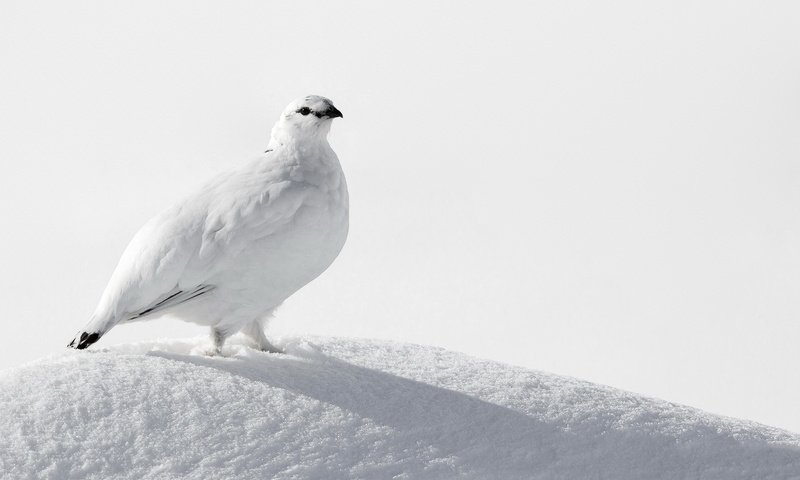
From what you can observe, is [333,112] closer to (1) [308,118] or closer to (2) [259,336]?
(1) [308,118]

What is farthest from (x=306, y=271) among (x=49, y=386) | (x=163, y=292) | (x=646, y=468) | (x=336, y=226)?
(x=646, y=468)

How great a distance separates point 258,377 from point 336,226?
0.83m

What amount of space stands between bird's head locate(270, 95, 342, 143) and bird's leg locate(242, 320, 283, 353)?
942 millimetres

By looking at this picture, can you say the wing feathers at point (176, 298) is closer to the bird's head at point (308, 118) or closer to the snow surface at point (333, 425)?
the snow surface at point (333, 425)

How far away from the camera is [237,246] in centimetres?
545

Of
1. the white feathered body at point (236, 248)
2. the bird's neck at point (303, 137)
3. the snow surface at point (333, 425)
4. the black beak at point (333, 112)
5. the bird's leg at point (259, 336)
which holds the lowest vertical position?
the snow surface at point (333, 425)

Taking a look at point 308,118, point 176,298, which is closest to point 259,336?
point 176,298

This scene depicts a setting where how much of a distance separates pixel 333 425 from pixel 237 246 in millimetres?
956

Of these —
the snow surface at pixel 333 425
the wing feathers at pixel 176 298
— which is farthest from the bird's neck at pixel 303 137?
the snow surface at pixel 333 425

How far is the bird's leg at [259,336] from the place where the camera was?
5.93 m

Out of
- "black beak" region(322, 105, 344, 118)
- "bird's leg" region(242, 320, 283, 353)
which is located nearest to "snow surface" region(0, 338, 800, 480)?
"bird's leg" region(242, 320, 283, 353)

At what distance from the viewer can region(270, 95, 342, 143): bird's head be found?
5801 mm

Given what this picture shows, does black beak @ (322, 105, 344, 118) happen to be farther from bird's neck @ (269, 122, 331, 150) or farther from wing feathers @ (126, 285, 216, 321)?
wing feathers @ (126, 285, 216, 321)

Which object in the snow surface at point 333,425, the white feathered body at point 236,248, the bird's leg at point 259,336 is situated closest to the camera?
the snow surface at point 333,425
